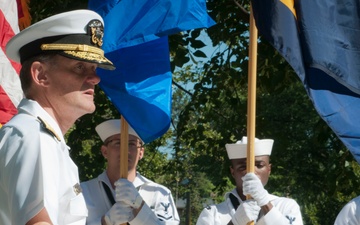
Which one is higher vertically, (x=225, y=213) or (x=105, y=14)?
(x=105, y=14)

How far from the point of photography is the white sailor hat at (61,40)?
375 centimetres

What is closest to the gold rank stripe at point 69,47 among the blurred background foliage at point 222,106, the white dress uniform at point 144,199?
the white dress uniform at point 144,199

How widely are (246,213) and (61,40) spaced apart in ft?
10.8

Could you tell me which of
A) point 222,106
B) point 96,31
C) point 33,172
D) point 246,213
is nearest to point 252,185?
point 246,213

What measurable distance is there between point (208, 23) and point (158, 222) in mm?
1454

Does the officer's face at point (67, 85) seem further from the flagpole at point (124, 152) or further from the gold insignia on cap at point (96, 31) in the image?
the flagpole at point (124, 152)

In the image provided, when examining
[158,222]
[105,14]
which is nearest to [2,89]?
[105,14]

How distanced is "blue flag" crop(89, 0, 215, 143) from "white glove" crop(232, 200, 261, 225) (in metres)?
0.82

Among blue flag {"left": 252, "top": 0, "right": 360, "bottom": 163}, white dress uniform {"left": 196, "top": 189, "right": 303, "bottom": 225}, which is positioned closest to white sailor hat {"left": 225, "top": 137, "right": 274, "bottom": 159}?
white dress uniform {"left": 196, "top": 189, "right": 303, "bottom": 225}

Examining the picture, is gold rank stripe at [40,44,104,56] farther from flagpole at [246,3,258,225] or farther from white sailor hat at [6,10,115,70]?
flagpole at [246,3,258,225]

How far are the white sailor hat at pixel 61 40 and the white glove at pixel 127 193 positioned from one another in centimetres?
269

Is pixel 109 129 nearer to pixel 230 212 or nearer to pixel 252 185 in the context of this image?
pixel 230 212

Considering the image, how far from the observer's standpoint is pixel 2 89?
588 cm

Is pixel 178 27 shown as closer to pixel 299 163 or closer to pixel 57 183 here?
pixel 57 183
